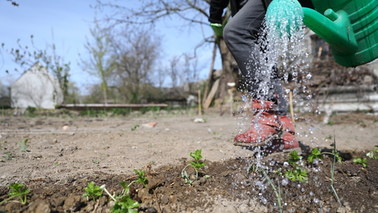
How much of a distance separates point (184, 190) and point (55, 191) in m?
0.53

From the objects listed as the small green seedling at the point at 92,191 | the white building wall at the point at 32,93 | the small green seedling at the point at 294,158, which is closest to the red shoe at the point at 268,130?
the small green seedling at the point at 294,158

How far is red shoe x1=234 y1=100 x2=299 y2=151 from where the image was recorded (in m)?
1.65

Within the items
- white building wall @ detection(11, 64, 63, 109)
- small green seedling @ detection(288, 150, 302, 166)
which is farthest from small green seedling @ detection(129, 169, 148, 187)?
white building wall @ detection(11, 64, 63, 109)

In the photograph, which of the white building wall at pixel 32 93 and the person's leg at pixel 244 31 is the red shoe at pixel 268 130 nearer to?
the person's leg at pixel 244 31

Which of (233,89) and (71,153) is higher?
(233,89)

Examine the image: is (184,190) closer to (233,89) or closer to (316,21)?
(316,21)

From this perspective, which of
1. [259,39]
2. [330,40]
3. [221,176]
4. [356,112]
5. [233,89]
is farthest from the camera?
[233,89]

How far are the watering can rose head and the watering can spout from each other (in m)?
0.05

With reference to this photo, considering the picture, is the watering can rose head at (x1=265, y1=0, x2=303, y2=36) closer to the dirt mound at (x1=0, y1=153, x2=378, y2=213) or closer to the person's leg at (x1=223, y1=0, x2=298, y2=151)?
the person's leg at (x1=223, y1=0, x2=298, y2=151)

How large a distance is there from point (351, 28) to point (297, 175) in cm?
88

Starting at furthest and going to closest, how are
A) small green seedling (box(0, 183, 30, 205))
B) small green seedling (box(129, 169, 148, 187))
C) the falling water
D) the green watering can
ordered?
the green watering can → the falling water → small green seedling (box(129, 169, 148, 187)) → small green seedling (box(0, 183, 30, 205))

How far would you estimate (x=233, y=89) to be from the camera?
9227mm

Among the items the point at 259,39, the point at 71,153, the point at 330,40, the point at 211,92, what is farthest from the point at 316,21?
the point at 211,92

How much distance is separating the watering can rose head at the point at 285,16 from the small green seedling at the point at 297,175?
666 millimetres
